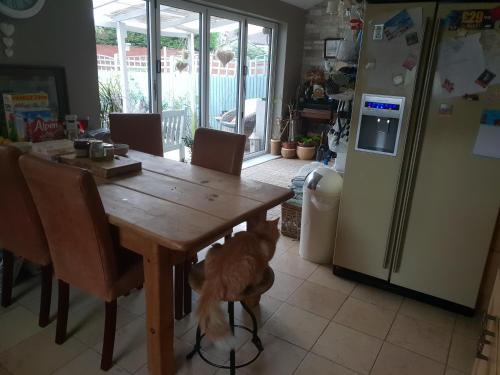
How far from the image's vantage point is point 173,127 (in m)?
4.31

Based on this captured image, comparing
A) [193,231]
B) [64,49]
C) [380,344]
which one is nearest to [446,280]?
[380,344]

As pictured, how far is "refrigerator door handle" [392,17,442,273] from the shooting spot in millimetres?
1863

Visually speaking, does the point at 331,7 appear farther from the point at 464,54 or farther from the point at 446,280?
the point at 446,280

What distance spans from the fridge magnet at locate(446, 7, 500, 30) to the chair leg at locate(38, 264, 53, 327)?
91.7 inches

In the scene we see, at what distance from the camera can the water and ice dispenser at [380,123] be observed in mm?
2018

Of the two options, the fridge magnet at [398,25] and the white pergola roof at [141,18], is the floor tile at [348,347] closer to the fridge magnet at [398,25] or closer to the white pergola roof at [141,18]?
the fridge magnet at [398,25]

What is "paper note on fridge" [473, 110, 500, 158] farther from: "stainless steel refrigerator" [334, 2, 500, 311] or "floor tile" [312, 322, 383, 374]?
"floor tile" [312, 322, 383, 374]

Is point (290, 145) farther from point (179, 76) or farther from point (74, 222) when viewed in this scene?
point (74, 222)

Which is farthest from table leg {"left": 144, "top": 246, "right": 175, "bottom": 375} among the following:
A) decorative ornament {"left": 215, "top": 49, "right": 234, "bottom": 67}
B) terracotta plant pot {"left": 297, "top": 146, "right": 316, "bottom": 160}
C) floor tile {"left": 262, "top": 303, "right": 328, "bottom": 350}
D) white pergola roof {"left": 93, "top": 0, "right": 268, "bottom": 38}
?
terracotta plant pot {"left": 297, "top": 146, "right": 316, "bottom": 160}

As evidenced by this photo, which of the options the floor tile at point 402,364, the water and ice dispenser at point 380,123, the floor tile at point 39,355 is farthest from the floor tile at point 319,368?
the water and ice dispenser at point 380,123

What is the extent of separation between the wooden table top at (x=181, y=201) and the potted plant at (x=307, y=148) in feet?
12.2

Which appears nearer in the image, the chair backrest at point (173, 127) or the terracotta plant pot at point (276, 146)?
the chair backrest at point (173, 127)

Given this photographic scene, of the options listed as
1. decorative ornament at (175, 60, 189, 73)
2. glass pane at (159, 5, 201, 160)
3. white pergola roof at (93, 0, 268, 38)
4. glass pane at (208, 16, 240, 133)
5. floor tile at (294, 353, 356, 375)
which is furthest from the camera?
glass pane at (208, 16, 240, 133)

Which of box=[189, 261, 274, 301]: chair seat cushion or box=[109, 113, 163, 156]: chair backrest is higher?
box=[109, 113, 163, 156]: chair backrest
